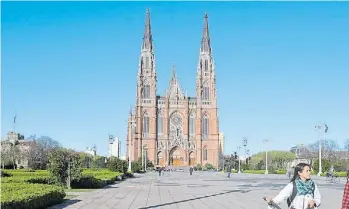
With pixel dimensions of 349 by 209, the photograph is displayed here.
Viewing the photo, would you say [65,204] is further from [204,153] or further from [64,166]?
[204,153]

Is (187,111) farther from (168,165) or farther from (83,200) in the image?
(83,200)

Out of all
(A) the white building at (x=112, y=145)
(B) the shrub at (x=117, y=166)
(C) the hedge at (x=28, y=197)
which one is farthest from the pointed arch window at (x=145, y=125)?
(C) the hedge at (x=28, y=197)

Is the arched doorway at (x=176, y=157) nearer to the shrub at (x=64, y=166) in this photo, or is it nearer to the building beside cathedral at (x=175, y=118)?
the building beside cathedral at (x=175, y=118)

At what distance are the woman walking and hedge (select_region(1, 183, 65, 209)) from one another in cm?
684

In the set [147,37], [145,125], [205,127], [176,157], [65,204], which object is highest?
[147,37]

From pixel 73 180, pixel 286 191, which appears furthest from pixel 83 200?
pixel 286 191

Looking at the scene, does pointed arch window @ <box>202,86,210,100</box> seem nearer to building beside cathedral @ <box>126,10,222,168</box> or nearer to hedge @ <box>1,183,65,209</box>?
building beside cathedral @ <box>126,10,222,168</box>

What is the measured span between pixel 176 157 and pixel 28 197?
3635 inches

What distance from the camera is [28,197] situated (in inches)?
517

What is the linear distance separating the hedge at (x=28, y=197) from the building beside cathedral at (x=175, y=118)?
281 feet

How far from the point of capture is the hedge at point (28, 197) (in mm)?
11821

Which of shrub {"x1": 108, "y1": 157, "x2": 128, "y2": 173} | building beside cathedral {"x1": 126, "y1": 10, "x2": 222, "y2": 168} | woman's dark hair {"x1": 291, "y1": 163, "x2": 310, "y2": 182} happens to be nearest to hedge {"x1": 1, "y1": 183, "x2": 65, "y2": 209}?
woman's dark hair {"x1": 291, "y1": 163, "x2": 310, "y2": 182}

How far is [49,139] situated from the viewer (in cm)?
8806

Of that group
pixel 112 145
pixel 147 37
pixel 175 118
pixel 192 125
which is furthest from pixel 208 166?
pixel 147 37
